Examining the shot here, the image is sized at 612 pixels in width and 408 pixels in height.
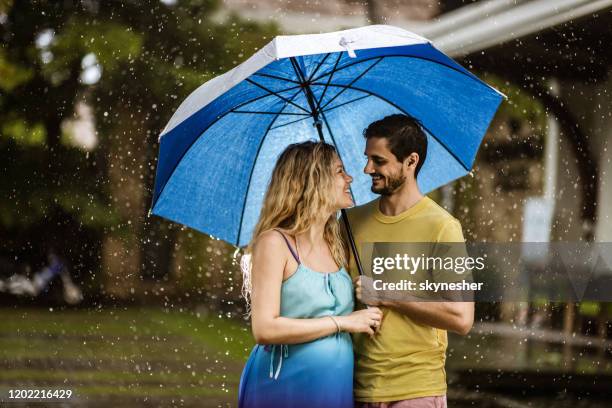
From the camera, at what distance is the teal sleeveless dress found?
1.94 m

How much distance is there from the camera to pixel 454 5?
16.4 feet

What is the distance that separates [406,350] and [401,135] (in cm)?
54

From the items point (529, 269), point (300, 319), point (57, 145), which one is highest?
point (57, 145)

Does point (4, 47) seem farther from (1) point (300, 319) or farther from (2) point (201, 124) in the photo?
(1) point (300, 319)

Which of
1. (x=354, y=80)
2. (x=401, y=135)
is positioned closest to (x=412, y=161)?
(x=401, y=135)

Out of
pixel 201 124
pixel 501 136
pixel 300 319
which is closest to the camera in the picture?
pixel 300 319

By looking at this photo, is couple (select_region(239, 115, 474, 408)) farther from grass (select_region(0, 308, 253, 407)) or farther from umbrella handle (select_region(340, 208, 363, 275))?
grass (select_region(0, 308, 253, 407))

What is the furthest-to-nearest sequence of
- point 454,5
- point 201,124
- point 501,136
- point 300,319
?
point 501,136, point 454,5, point 201,124, point 300,319

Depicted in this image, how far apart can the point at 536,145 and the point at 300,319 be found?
3.86 meters

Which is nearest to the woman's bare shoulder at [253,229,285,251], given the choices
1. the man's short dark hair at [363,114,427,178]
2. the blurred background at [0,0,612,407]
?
the man's short dark hair at [363,114,427,178]

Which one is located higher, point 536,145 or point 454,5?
point 454,5

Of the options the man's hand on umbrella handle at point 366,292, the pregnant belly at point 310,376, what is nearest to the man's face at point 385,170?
the man's hand on umbrella handle at point 366,292

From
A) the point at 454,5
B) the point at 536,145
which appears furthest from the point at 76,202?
the point at 536,145

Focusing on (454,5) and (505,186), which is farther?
(505,186)
